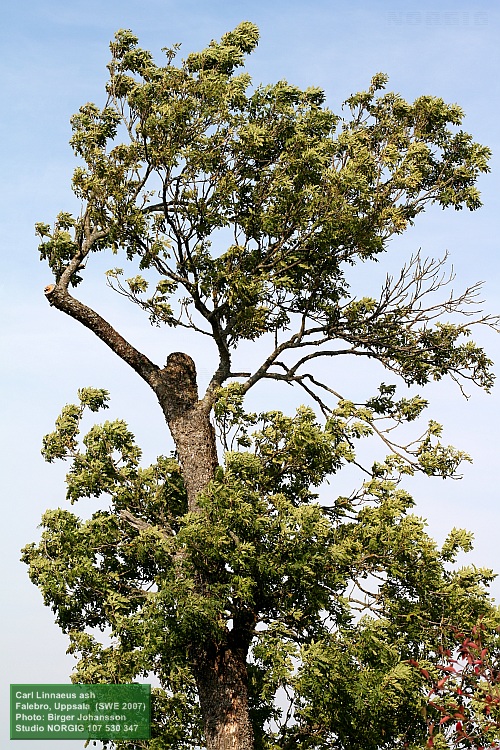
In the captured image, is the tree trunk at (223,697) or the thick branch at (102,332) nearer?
the tree trunk at (223,697)

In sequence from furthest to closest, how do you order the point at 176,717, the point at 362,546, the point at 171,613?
the point at 176,717, the point at 362,546, the point at 171,613

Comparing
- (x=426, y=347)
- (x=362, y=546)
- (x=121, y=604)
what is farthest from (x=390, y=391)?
(x=121, y=604)

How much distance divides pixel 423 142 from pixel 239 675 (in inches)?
372

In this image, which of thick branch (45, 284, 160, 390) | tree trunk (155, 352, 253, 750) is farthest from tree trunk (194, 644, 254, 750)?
thick branch (45, 284, 160, 390)

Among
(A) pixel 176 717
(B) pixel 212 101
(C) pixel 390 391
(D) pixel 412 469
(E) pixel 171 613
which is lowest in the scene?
(A) pixel 176 717

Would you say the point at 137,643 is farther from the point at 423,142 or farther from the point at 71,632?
the point at 423,142

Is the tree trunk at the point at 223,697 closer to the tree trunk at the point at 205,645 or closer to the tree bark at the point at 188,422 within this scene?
the tree trunk at the point at 205,645

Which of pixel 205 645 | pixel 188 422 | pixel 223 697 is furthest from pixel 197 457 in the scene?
pixel 223 697

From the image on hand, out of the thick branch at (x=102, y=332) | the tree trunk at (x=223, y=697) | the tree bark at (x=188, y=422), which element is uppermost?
the thick branch at (x=102, y=332)

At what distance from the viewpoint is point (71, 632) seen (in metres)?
15.2

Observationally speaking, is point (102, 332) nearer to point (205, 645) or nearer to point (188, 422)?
point (188, 422)

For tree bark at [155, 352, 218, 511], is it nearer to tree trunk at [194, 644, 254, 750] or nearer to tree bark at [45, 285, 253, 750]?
tree bark at [45, 285, 253, 750]

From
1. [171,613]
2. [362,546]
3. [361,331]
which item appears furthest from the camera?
[361,331]

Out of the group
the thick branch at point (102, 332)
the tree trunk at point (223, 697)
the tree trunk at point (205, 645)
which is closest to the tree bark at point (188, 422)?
the tree trunk at point (205, 645)
